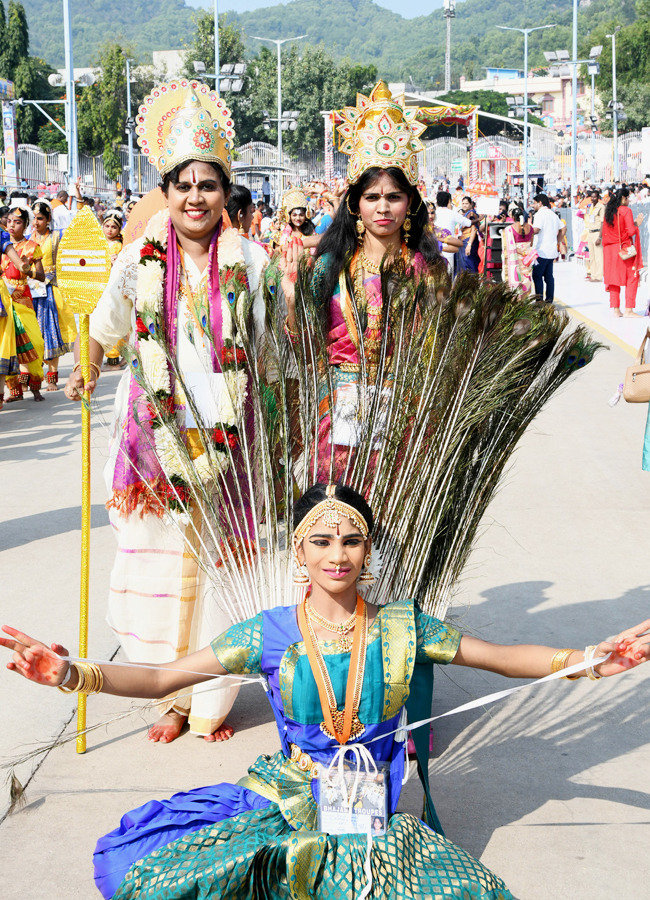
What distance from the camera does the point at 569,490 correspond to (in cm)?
684

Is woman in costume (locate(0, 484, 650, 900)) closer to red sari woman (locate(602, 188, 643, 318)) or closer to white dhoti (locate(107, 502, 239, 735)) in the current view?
white dhoti (locate(107, 502, 239, 735))

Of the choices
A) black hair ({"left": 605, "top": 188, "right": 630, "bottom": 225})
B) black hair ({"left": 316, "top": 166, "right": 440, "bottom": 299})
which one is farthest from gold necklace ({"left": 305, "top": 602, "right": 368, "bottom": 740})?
black hair ({"left": 605, "top": 188, "right": 630, "bottom": 225})

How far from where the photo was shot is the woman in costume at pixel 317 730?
244 cm

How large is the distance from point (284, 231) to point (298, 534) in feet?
26.0

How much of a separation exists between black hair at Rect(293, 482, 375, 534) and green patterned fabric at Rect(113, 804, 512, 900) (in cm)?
76

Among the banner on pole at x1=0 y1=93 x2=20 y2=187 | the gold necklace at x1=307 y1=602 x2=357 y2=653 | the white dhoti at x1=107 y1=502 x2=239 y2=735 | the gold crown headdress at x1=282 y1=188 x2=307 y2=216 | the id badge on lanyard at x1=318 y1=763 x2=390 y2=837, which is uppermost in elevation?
the banner on pole at x1=0 y1=93 x2=20 y2=187

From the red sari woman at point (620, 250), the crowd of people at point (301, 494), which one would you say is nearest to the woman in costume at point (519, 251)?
the red sari woman at point (620, 250)

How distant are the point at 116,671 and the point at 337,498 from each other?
27.2 inches

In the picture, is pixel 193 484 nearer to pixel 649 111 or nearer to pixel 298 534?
pixel 298 534

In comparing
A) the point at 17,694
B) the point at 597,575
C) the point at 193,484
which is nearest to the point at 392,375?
the point at 193,484

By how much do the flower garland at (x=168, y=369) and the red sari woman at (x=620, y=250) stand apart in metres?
11.9

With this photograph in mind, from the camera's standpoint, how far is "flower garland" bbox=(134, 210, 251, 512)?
328 cm

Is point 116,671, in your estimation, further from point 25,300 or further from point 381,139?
point 25,300

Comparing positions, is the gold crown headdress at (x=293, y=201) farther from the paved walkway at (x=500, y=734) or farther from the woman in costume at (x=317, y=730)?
the woman in costume at (x=317, y=730)
